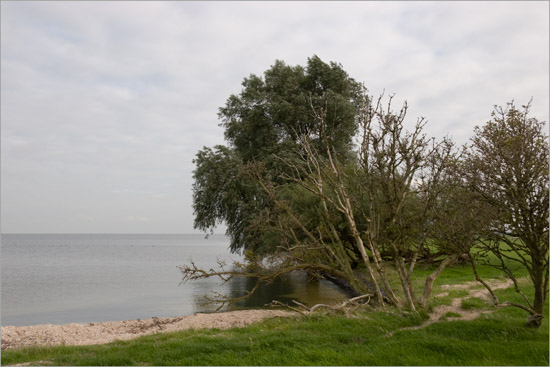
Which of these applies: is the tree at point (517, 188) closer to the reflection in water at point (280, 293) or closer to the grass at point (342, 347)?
the grass at point (342, 347)

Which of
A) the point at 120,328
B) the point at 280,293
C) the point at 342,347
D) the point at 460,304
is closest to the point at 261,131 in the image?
the point at 280,293

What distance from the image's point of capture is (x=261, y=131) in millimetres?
31000

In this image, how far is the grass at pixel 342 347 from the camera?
7.46 m

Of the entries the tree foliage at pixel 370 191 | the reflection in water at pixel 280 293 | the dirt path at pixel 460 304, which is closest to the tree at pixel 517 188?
the tree foliage at pixel 370 191

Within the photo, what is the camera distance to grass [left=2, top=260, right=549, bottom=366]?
7457 mm

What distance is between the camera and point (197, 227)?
101 ft

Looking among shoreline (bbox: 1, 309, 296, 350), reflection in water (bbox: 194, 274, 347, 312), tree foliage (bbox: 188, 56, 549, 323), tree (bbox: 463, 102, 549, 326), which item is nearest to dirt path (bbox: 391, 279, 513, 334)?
tree foliage (bbox: 188, 56, 549, 323)

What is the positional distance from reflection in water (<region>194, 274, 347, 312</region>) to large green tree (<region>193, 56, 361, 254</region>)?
294 centimetres

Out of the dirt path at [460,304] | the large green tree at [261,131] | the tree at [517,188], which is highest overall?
the large green tree at [261,131]

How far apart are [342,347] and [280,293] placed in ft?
50.3

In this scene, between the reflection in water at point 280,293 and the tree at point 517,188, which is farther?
the reflection in water at point 280,293

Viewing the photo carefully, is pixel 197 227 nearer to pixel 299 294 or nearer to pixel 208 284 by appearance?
pixel 208 284

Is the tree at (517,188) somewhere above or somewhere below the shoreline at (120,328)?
above

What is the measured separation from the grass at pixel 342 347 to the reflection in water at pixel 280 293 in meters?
7.80
